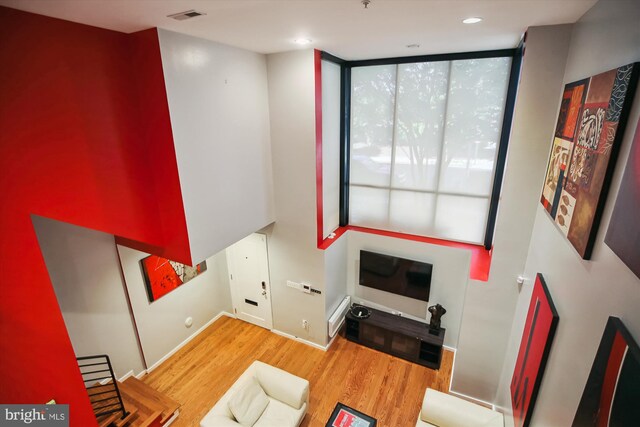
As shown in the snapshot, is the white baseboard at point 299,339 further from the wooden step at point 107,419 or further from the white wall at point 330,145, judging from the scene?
the wooden step at point 107,419

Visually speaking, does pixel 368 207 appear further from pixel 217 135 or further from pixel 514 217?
pixel 217 135

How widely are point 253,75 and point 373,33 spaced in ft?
5.09

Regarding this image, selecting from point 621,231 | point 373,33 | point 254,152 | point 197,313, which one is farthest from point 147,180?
point 621,231

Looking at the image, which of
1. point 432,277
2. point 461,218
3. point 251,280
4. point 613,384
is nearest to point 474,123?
point 461,218

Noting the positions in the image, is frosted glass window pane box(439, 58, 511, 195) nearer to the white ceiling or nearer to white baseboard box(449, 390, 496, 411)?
the white ceiling

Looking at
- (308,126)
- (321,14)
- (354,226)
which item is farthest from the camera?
(354,226)

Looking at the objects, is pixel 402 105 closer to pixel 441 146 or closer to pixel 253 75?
pixel 441 146

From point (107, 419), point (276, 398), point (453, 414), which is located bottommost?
point (276, 398)

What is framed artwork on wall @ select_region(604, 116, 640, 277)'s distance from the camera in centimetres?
116

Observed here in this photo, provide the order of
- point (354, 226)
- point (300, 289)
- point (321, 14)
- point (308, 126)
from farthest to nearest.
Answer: point (354, 226) → point (300, 289) → point (308, 126) → point (321, 14)

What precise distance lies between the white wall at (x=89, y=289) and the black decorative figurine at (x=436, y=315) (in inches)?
167

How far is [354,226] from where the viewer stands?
5156mm

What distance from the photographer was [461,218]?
4.36 meters

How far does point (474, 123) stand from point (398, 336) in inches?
125
